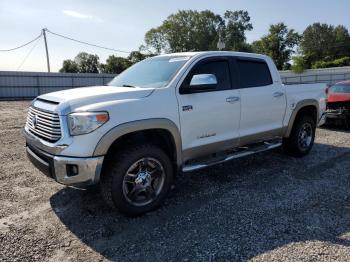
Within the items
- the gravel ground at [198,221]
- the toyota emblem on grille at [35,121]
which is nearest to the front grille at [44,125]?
the toyota emblem on grille at [35,121]

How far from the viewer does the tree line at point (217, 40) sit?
74744 mm

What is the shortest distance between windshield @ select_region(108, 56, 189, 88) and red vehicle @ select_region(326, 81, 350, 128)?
661cm

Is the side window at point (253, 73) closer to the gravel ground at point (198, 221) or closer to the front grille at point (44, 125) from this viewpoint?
the gravel ground at point (198, 221)

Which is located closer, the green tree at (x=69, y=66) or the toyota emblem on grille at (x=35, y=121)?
the toyota emblem on grille at (x=35, y=121)

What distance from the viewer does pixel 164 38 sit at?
277ft

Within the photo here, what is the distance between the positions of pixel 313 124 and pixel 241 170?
83.5 inches

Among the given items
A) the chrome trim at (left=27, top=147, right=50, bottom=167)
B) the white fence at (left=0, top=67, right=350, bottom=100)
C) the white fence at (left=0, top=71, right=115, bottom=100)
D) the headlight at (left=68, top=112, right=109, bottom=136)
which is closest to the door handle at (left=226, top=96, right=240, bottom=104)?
the headlight at (left=68, top=112, right=109, bottom=136)

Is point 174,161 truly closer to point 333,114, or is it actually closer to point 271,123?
point 271,123

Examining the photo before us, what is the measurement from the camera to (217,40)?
84.1 meters

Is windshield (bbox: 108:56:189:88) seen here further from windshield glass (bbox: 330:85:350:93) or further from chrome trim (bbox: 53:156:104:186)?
windshield glass (bbox: 330:85:350:93)

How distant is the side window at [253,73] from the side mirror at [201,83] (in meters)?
0.98

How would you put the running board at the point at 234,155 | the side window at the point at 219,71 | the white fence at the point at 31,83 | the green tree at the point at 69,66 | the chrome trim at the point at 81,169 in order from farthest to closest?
the green tree at the point at 69,66 < the white fence at the point at 31,83 < the side window at the point at 219,71 < the running board at the point at 234,155 < the chrome trim at the point at 81,169

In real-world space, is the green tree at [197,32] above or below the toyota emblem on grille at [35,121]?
above

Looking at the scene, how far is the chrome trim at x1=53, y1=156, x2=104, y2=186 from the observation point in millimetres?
3514
